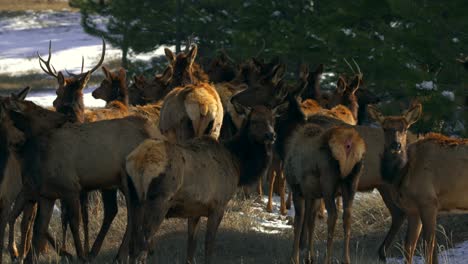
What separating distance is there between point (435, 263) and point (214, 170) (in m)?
2.63

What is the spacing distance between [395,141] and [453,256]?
2020mm

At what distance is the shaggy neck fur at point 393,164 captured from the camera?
10938 mm

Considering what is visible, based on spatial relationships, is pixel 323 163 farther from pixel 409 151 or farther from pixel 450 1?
pixel 450 1

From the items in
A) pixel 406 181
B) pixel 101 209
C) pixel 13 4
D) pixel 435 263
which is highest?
pixel 406 181

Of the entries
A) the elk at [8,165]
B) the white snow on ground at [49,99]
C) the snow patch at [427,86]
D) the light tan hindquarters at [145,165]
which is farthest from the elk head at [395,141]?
the white snow on ground at [49,99]

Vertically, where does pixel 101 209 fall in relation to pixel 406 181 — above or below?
below

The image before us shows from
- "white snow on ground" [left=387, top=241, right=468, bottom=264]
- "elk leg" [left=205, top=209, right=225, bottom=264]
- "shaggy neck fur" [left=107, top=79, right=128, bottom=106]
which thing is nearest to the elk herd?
"elk leg" [left=205, top=209, right=225, bottom=264]

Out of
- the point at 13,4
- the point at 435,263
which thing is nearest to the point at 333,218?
the point at 435,263

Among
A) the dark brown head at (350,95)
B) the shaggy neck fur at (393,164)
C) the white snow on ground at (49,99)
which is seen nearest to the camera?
the shaggy neck fur at (393,164)

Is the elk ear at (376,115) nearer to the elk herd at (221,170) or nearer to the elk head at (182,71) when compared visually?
the elk herd at (221,170)

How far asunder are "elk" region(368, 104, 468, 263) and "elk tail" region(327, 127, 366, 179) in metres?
0.55

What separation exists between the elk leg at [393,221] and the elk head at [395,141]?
807 mm

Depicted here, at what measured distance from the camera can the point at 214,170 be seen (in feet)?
33.2

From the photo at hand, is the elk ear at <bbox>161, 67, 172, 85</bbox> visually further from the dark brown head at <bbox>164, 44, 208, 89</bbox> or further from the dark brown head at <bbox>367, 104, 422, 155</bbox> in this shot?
the dark brown head at <bbox>367, 104, 422, 155</bbox>
